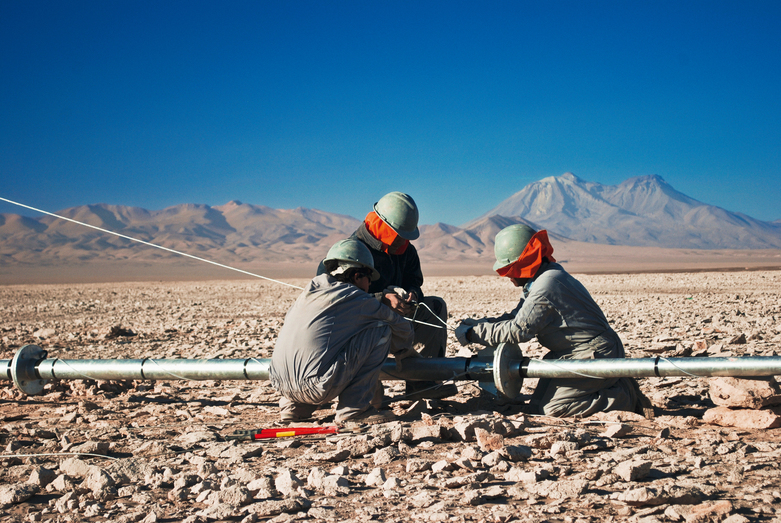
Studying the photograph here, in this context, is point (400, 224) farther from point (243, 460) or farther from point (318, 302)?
point (243, 460)

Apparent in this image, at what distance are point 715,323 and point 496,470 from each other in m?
7.64

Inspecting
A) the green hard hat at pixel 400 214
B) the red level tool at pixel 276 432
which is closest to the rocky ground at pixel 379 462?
the red level tool at pixel 276 432

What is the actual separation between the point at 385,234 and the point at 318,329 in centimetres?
156

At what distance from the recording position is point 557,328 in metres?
4.64

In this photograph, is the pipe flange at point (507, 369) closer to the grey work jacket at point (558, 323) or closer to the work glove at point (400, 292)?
the grey work jacket at point (558, 323)

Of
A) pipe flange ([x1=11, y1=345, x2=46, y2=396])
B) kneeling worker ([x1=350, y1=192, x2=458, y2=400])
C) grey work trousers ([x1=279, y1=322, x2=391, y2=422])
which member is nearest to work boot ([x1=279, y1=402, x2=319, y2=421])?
grey work trousers ([x1=279, y1=322, x2=391, y2=422])

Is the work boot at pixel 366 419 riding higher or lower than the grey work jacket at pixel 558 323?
lower

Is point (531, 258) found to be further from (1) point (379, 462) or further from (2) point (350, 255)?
(1) point (379, 462)

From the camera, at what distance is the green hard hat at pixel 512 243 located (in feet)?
15.5

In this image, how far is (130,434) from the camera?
4453mm

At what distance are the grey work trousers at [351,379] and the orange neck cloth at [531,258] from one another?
1.06 metres

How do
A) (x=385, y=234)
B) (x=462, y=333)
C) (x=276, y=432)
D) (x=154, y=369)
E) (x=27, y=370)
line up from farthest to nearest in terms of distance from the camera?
(x=385, y=234)
(x=27, y=370)
(x=154, y=369)
(x=462, y=333)
(x=276, y=432)

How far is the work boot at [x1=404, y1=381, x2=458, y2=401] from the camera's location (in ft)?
18.0

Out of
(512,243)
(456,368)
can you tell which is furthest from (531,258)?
(456,368)
